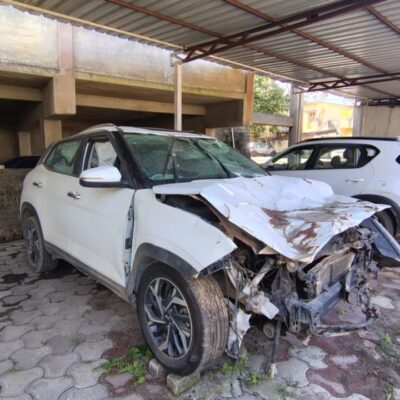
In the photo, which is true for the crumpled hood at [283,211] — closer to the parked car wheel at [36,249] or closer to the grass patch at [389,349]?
the grass patch at [389,349]

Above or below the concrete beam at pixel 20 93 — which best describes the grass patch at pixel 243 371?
below

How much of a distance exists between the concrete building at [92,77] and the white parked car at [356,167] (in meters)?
3.08

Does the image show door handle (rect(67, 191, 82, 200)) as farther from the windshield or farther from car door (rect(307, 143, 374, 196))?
car door (rect(307, 143, 374, 196))

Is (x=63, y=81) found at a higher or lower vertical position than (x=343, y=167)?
higher

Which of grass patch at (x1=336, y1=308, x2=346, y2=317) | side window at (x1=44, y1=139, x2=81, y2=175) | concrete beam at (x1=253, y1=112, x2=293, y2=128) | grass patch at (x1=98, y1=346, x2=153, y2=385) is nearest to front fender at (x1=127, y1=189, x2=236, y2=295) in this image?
grass patch at (x1=98, y1=346, x2=153, y2=385)

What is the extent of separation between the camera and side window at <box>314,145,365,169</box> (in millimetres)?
5756

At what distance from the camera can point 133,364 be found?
266 centimetres

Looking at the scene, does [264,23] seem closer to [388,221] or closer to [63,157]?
[388,221]

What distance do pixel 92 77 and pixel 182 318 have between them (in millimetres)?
5684

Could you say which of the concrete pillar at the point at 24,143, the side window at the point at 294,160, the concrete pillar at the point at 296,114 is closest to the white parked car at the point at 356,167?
the side window at the point at 294,160

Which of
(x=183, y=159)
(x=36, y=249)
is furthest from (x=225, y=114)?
(x=183, y=159)

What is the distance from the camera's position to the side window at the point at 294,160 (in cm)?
647

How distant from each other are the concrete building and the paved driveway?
419cm

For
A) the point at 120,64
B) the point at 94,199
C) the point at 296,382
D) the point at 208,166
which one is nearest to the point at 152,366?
the point at 296,382
